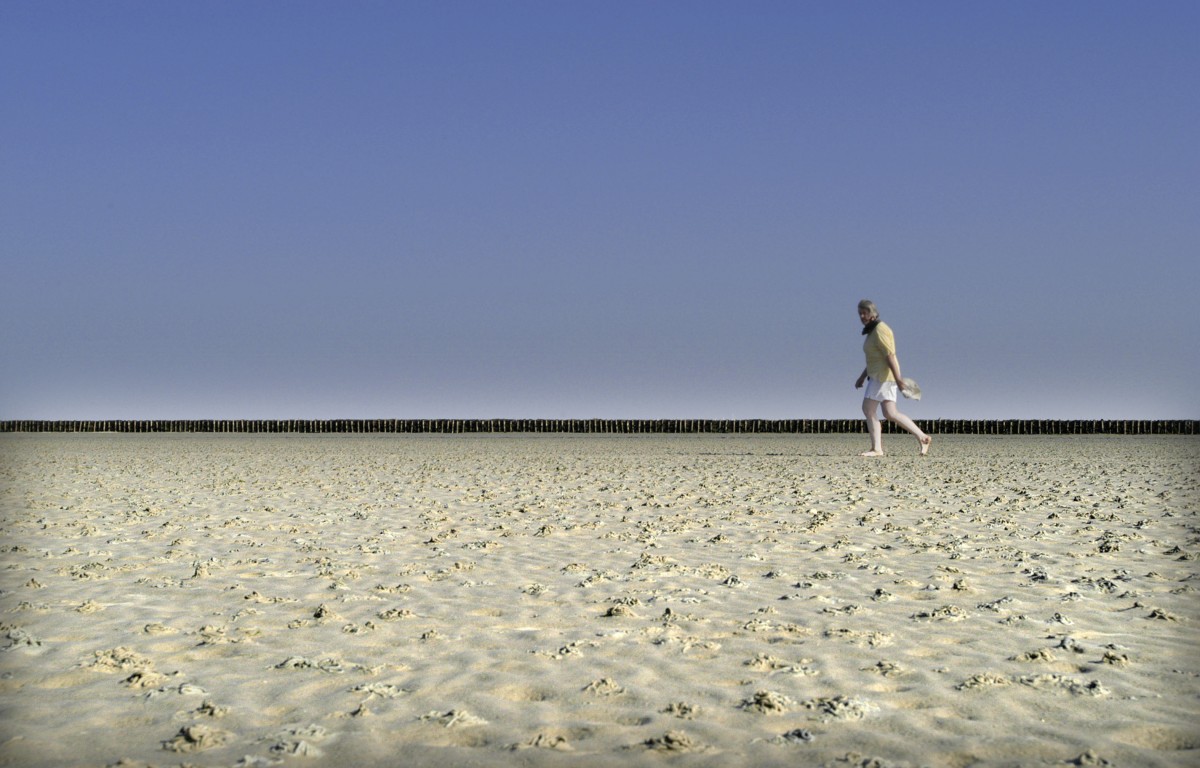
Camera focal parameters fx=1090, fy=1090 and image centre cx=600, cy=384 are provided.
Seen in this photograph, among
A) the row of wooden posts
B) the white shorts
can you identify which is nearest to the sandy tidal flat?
the white shorts

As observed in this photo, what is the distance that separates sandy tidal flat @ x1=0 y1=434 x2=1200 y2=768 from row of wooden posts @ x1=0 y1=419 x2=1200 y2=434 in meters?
39.2

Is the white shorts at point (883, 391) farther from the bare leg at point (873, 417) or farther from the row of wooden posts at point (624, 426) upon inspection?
the row of wooden posts at point (624, 426)

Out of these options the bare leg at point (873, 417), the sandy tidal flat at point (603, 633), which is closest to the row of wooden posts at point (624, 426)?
the bare leg at point (873, 417)

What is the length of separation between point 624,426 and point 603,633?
53.1 metres

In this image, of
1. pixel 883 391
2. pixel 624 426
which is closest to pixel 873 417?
pixel 883 391

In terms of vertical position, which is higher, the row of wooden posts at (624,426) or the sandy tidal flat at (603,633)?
the row of wooden posts at (624,426)

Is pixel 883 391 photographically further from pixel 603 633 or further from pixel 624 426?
Answer: pixel 624 426

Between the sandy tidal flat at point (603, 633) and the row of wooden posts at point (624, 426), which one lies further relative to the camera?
the row of wooden posts at point (624, 426)

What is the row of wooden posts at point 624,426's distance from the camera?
167 ft

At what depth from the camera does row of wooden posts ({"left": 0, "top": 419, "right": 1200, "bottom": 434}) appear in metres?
51.0

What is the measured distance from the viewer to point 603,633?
5.17m

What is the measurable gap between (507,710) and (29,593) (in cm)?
373

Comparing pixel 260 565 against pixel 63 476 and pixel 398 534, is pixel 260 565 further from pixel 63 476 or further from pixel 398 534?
pixel 63 476

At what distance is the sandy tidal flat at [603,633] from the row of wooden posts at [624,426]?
129 ft
